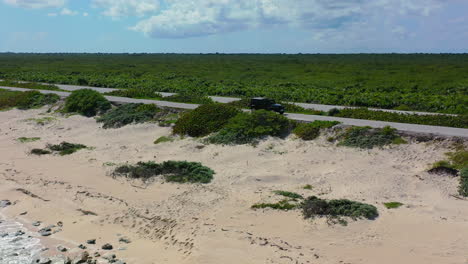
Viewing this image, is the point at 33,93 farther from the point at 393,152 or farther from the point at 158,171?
the point at 393,152

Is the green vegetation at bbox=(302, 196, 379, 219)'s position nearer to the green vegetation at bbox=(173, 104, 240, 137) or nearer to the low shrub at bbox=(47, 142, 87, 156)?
the green vegetation at bbox=(173, 104, 240, 137)

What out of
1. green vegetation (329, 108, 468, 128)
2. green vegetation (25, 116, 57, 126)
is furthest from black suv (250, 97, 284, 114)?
green vegetation (25, 116, 57, 126)

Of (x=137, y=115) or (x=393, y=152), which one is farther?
(x=137, y=115)

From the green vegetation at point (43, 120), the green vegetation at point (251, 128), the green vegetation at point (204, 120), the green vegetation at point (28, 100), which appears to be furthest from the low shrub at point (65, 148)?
the green vegetation at point (28, 100)

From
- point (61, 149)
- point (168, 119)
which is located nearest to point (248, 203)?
point (61, 149)

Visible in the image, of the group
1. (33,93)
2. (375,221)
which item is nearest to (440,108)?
(375,221)

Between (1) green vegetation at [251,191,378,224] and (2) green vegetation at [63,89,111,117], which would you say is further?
(2) green vegetation at [63,89,111,117]

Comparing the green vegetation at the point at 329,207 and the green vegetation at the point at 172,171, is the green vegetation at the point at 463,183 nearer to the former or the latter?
the green vegetation at the point at 329,207
